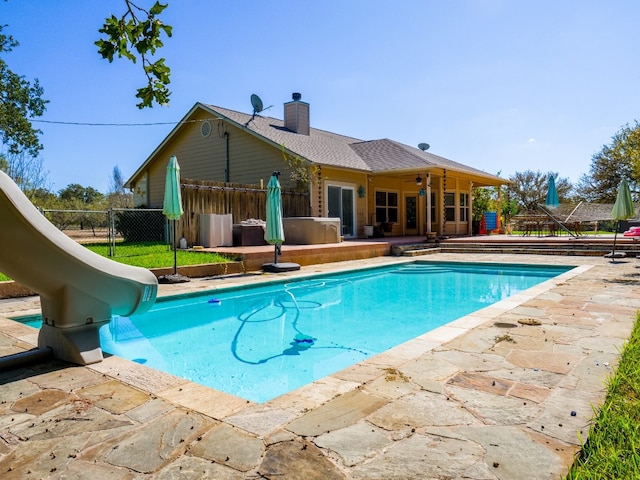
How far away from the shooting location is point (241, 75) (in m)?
14.8

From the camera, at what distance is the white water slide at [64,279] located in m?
2.86

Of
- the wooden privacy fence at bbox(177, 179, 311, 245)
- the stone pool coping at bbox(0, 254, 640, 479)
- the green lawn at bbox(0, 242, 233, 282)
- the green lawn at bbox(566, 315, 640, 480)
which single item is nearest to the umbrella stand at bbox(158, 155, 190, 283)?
the green lawn at bbox(0, 242, 233, 282)

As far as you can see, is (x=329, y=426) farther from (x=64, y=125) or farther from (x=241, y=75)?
(x=64, y=125)

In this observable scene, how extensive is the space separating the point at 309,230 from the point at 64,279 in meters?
9.68

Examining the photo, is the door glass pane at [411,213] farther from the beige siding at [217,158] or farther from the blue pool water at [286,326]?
the blue pool water at [286,326]

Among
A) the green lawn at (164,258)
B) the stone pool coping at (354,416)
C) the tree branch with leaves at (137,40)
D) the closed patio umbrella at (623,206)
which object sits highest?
the tree branch with leaves at (137,40)

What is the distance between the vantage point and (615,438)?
2006 mm

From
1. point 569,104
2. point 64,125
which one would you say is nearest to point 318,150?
point 64,125

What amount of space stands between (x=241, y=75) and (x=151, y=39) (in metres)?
13.6

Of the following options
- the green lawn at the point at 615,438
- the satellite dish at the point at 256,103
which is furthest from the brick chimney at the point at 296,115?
the green lawn at the point at 615,438

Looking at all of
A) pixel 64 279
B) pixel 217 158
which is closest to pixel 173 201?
pixel 64 279

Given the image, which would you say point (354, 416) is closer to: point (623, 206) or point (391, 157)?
point (623, 206)

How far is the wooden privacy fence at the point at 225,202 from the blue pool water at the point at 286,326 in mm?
4561

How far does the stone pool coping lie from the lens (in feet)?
6.03
